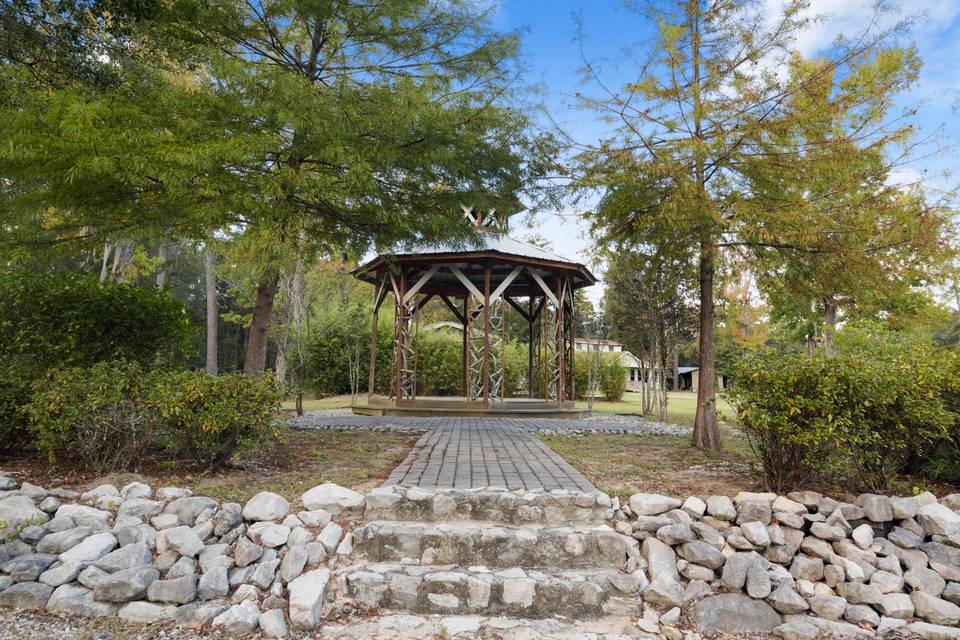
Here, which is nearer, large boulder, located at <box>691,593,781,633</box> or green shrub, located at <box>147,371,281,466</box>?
large boulder, located at <box>691,593,781,633</box>

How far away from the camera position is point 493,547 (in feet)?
11.4

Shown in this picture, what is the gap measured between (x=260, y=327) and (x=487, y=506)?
14.6 feet

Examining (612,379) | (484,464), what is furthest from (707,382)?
(612,379)

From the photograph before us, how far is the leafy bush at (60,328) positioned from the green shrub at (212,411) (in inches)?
50.6

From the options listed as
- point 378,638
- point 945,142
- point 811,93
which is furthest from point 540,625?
point 945,142

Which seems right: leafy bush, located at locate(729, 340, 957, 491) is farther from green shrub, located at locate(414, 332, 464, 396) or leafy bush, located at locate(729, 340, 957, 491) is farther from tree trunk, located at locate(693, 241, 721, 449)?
green shrub, located at locate(414, 332, 464, 396)

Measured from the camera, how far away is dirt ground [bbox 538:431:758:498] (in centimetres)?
444

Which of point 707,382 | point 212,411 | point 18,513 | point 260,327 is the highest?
point 260,327

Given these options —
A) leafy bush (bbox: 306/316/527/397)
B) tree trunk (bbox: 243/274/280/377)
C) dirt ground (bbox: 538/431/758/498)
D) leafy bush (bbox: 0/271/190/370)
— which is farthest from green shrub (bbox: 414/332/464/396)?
leafy bush (bbox: 0/271/190/370)

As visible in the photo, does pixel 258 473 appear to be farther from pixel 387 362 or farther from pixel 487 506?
pixel 387 362

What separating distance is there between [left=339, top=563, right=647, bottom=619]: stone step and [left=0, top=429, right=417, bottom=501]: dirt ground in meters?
1.13

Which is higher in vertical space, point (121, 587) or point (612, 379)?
point (612, 379)

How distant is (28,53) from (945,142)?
30.3 ft

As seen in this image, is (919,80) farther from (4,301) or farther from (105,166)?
(4,301)
